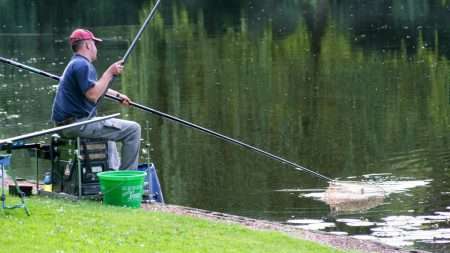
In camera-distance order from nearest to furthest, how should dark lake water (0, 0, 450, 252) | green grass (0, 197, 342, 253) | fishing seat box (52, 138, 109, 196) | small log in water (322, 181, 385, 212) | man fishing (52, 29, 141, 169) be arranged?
green grass (0, 197, 342, 253)
man fishing (52, 29, 141, 169)
fishing seat box (52, 138, 109, 196)
small log in water (322, 181, 385, 212)
dark lake water (0, 0, 450, 252)

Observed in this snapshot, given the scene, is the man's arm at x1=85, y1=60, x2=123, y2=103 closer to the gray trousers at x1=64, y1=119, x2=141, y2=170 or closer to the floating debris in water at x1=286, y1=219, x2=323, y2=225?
the gray trousers at x1=64, y1=119, x2=141, y2=170

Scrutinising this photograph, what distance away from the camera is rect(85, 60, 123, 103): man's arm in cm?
1023

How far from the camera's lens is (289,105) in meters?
24.0

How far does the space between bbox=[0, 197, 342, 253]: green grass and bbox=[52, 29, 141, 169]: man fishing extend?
78 centimetres

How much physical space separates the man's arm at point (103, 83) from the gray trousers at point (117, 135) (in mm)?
278

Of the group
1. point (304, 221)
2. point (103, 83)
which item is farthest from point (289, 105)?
point (103, 83)

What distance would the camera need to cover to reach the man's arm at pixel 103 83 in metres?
10.2

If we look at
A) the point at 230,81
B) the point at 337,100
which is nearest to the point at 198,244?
the point at 337,100

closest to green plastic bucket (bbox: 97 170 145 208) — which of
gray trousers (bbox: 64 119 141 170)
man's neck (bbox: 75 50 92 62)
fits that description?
gray trousers (bbox: 64 119 141 170)

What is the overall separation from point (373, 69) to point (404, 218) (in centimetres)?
1699

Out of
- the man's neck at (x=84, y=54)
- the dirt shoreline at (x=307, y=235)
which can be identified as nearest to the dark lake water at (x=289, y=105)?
the dirt shoreline at (x=307, y=235)

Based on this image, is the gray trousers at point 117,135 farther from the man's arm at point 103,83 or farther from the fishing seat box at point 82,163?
the man's arm at point 103,83

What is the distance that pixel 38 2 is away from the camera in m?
64.8

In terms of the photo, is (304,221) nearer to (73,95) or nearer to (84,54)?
(73,95)
